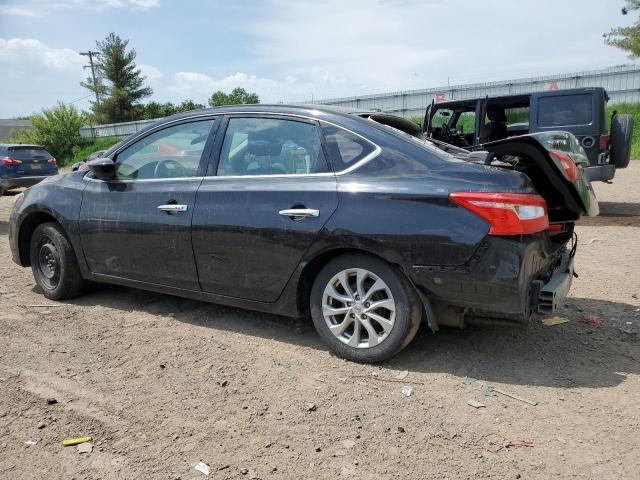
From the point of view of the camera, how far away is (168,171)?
14.2 feet

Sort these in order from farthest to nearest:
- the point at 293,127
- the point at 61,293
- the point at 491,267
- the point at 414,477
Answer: the point at 61,293 → the point at 293,127 → the point at 491,267 → the point at 414,477

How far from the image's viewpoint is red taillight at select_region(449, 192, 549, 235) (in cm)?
309

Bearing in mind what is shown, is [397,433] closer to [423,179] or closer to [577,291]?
[423,179]

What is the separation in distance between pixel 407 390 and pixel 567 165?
1.79m

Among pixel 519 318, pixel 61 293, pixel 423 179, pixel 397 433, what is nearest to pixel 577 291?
pixel 519 318

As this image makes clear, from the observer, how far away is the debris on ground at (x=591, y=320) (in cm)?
424

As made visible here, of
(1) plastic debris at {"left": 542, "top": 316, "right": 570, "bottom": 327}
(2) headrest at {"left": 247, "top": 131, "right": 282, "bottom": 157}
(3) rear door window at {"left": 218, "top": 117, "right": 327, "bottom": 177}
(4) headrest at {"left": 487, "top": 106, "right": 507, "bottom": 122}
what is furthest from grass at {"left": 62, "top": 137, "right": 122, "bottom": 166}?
(1) plastic debris at {"left": 542, "top": 316, "right": 570, "bottom": 327}

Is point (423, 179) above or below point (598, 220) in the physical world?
above

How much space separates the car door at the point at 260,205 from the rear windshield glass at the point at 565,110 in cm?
743

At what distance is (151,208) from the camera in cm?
425

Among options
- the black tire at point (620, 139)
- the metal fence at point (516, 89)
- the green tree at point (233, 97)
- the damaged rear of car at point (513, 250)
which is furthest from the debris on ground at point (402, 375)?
the green tree at point (233, 97)

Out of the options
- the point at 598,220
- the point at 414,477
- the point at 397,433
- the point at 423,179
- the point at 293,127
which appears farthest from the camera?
the point at 598,220

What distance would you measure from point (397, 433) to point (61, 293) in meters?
3.56

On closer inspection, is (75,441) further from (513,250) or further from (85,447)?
(513,250)
